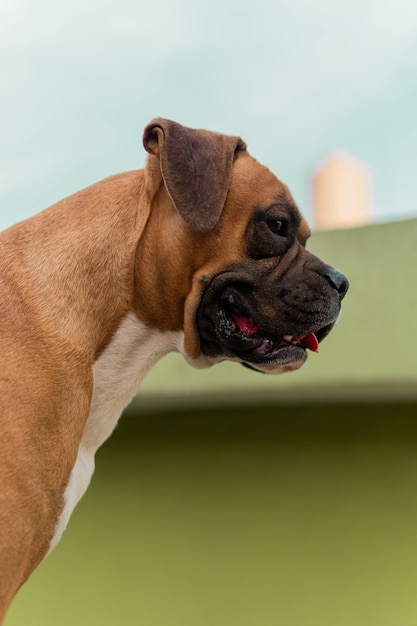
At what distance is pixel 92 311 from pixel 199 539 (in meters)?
3.54

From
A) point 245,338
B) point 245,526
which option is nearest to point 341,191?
point 245,526

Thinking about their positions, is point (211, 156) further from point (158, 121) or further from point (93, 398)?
point (93, 398)

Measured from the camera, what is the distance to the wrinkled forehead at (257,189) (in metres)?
Answer: 2.54

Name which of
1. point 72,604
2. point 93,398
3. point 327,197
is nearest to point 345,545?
point 72,604

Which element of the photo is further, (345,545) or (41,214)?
(345,545)

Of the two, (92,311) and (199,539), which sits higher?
(92,311)

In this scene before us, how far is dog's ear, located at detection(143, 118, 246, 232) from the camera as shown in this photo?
2367 mm

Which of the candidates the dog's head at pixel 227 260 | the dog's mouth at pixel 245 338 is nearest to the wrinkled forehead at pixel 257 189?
the dog's head at pixel 227 260

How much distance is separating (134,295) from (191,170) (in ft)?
1.50

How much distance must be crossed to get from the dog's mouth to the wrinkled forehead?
32 cm

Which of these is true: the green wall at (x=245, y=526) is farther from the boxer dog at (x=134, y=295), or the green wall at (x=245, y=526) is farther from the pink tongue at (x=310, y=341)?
the boxer dog at (x=134, y=295)

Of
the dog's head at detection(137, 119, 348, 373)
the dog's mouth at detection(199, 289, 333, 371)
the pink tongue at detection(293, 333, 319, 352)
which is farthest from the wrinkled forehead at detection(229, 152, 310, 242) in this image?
the pink tongue at detection(293, 333, 319, 352)

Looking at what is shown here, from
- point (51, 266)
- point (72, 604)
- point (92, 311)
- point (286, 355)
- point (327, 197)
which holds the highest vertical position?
point (51, 266)

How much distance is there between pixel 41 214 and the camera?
255 cm
